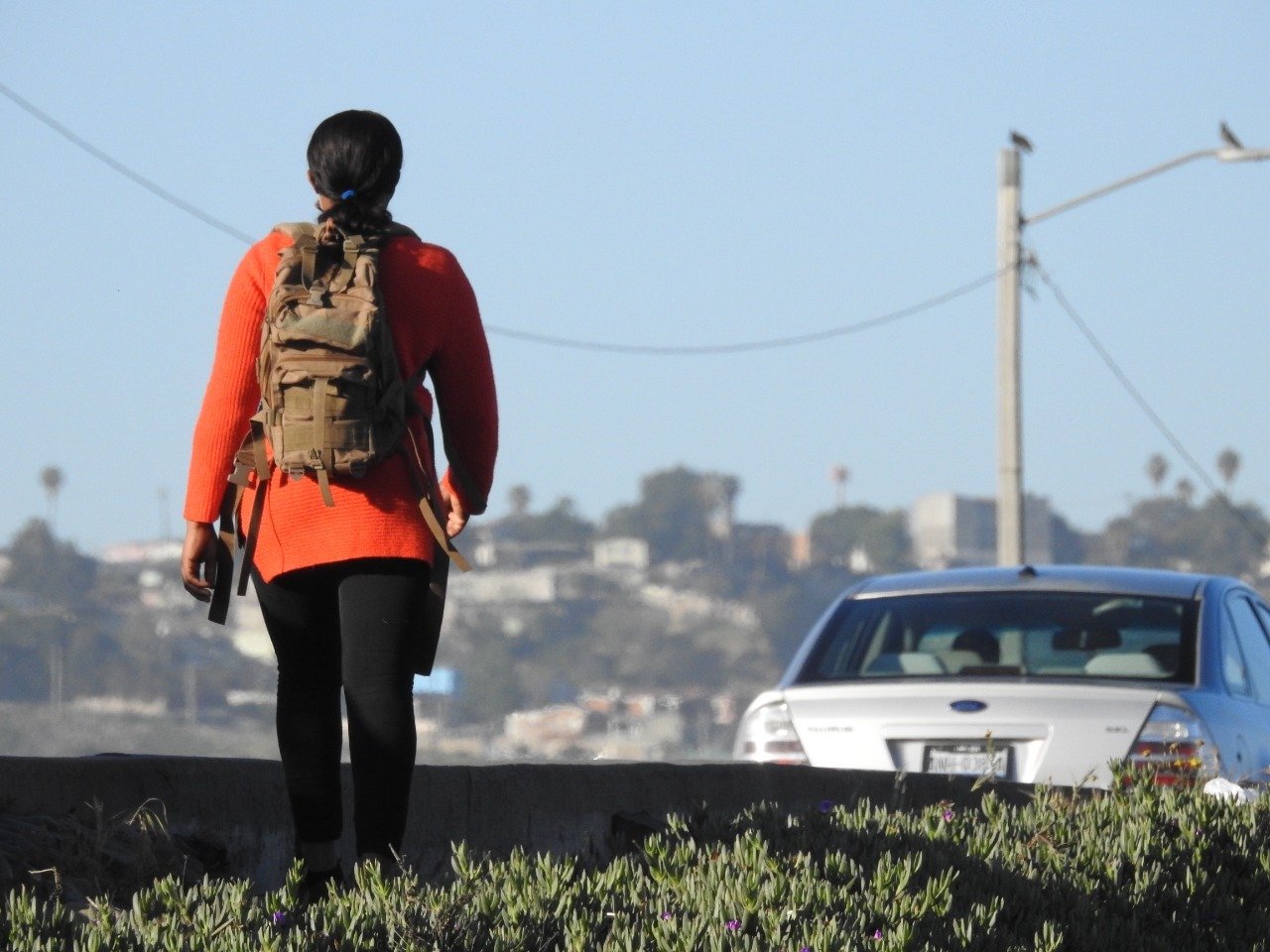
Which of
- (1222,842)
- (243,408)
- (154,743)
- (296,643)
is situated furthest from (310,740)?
(154,743)

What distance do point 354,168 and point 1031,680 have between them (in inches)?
150

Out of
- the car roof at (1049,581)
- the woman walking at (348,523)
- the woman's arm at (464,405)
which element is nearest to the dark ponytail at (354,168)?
the woman walking at (348,523)

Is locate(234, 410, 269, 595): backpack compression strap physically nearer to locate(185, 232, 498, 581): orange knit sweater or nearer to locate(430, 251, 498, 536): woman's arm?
locate(185, 232, 498, 581): orange knit sweater

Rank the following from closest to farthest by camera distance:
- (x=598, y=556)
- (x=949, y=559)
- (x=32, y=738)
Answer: (x=32, y=738) → (x=949, y=559) → (x=598, y=556)

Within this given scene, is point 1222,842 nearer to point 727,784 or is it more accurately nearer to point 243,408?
point 727,784

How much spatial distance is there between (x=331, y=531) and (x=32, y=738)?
326 feet

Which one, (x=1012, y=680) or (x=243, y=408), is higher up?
(x=243, y=408)

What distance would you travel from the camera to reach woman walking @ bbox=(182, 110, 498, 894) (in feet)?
13.9

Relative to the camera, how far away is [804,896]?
356cm

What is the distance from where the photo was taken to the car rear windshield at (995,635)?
25.5 ft

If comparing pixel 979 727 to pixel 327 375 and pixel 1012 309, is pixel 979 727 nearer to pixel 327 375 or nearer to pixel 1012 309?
pixel 327 375

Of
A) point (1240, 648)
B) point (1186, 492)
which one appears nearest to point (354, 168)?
point (1240, 648)

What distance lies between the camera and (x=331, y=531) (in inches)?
166

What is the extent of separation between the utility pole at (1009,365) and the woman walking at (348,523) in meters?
16.0
